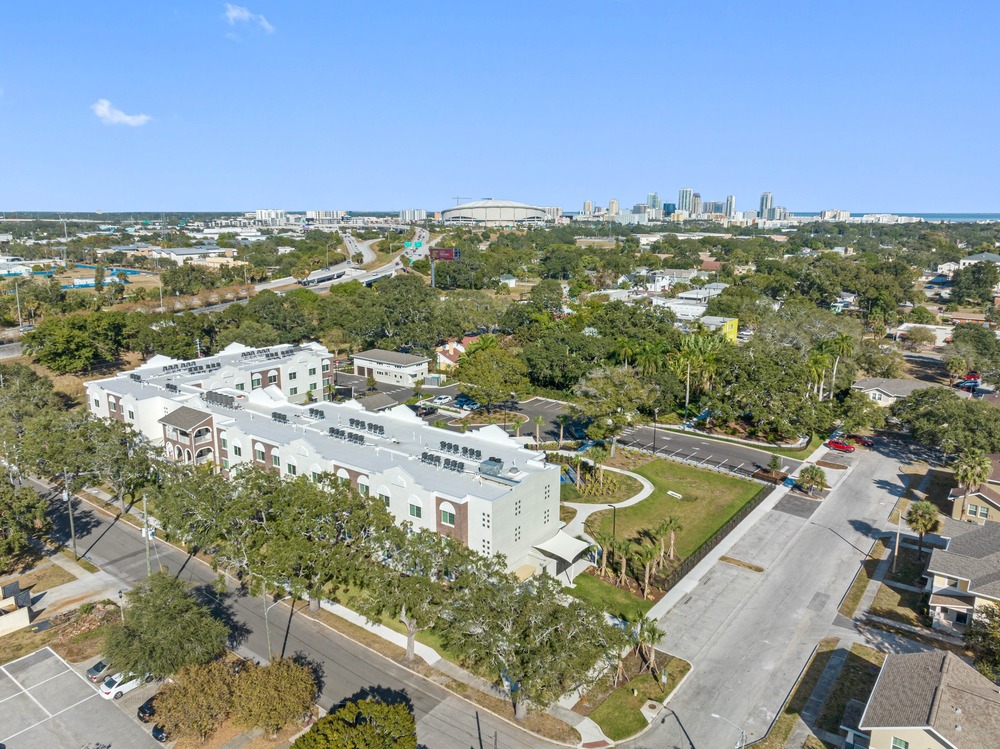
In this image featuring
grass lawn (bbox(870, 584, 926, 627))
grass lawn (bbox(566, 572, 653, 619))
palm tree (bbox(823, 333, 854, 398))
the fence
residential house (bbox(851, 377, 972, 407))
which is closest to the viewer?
grass lawn (bbox(870, 584, 926, 627))

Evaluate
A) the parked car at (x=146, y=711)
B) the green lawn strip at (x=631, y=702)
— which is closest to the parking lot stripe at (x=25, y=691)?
the parked car at (x=146, y=711)

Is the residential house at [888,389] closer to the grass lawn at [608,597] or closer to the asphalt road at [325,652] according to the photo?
the grass lawn at [608,597]

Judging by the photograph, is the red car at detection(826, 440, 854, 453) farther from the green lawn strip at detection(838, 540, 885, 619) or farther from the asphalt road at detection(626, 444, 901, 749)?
the green lawn strip at detection(838, 540, 885, 619)

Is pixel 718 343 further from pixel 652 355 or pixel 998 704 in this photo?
pixel 998 704

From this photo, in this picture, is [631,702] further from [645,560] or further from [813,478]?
[813,478]

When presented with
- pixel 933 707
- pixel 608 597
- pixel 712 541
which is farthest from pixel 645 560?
pixel 933 707

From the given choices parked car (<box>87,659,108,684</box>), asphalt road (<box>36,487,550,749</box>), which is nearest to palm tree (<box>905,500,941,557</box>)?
asphalt road (<box>36,487,550,749</box>)

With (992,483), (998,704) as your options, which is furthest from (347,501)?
(992,483)
